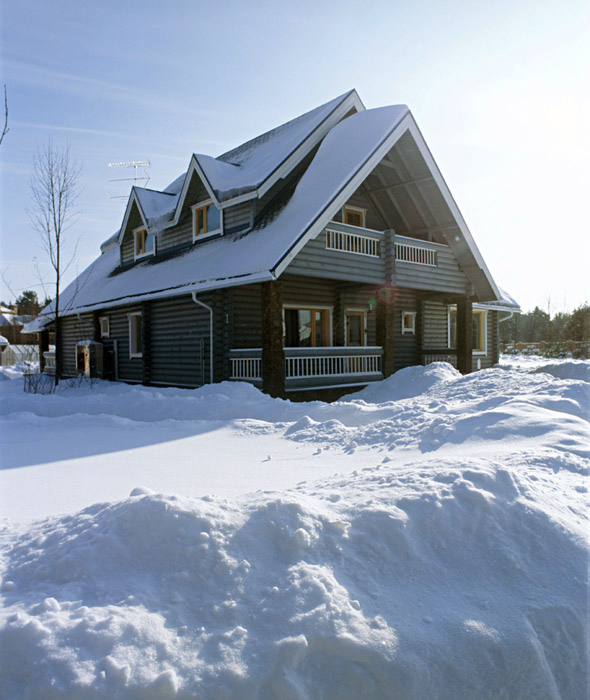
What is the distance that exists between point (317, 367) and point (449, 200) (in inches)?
275

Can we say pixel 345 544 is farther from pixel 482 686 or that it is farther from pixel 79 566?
pixel 79 566

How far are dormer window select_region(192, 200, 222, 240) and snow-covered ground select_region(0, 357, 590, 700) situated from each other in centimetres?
1260

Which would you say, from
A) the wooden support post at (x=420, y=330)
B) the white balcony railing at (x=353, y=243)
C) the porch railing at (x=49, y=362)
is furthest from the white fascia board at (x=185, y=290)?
the wooden support post at (x=420, y=330)

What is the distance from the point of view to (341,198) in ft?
42.2

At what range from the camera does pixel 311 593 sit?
282 cm

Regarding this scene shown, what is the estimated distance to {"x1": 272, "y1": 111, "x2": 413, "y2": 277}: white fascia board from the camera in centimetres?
1193

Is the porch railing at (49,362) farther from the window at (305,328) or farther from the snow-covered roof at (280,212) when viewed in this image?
the window at (305,328)

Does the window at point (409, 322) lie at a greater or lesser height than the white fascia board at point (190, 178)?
lesser

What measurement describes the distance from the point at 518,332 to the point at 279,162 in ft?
210

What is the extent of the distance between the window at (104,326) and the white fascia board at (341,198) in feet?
35.0

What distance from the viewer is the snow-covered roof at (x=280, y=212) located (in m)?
12.6

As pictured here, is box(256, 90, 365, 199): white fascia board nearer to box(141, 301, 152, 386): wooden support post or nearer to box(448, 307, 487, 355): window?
box(141, 301, 152, 386): wooden support post

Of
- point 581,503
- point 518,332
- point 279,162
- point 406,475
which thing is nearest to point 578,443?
point 581,503

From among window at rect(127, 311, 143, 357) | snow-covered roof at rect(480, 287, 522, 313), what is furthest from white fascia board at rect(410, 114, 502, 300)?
window at rect(127, 311, 143, 357)
